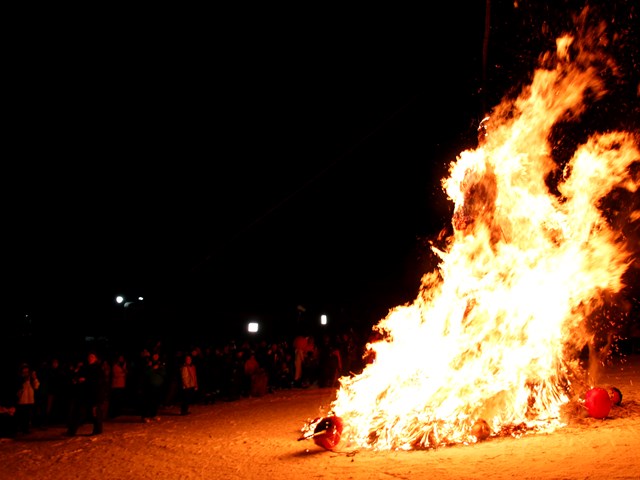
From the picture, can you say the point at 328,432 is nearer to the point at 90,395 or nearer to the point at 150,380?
the point at 90,395

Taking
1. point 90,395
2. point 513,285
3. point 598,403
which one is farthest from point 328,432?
point 90,395

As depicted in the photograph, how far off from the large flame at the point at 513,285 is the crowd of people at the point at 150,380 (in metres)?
4.96

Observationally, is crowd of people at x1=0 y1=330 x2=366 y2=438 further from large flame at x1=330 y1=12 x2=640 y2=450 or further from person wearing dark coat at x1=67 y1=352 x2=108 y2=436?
large flame at x1=330 y1=12 x2=640 y2=450

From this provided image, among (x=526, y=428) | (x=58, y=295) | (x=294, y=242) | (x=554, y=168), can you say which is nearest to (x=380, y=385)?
(x=526, y=428)

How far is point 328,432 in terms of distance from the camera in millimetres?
9266

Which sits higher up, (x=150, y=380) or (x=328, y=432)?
(x=150, y=380)

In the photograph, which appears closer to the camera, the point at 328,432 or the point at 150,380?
the point at 328,432

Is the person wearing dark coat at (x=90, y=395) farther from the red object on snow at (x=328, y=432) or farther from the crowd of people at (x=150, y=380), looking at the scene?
the red object on snow at (x=328, y=432)

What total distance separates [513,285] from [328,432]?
12.5 feet

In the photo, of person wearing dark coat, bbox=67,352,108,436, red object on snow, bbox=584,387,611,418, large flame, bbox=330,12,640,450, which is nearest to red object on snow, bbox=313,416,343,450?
large flame, bbox=330,12,640,450

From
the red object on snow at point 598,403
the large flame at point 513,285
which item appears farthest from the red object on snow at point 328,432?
the red object on snow at point 598,403

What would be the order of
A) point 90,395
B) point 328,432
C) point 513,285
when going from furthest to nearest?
point 90,395, point 513,285, point 328,432

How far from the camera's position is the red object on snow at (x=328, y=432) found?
30.4 ft

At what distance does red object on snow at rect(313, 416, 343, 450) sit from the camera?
9266 mm
